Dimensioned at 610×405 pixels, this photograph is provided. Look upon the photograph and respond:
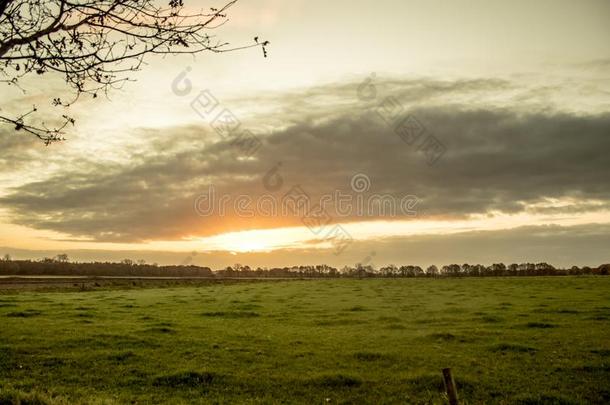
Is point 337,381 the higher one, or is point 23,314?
point 337,381

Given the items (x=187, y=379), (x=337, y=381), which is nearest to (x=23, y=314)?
(x=187, y=379)

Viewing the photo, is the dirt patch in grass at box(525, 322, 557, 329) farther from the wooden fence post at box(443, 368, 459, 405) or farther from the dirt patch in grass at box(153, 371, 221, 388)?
the wooden fence post at box(443, 368, 459, 405)

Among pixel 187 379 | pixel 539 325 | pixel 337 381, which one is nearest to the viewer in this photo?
pixel 337 381

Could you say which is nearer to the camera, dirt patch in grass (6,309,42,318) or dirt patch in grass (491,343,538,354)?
dirt patch in grass (491,343,538,354)

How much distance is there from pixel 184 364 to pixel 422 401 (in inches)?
375

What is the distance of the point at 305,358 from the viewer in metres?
19.0

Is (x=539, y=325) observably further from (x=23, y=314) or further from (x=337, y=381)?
(x=23, y=314)

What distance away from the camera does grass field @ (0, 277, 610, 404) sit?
47.1ft

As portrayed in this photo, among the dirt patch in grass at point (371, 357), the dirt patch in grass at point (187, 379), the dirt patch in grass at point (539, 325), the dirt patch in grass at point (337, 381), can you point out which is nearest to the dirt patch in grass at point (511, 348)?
the dirt patch in grass at point (371, 357)

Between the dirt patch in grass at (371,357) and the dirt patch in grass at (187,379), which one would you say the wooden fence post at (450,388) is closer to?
the dirt patch in grass at (187,379)

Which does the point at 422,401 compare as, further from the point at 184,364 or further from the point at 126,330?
the point at 126,330

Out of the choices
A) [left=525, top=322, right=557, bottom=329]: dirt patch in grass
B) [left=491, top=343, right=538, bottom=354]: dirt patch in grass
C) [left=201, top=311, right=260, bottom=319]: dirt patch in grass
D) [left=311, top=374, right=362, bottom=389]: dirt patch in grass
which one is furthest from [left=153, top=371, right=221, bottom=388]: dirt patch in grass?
[left=525, top=322, right=557, bottom=329]: dirt patch in grass

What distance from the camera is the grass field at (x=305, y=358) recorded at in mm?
14359

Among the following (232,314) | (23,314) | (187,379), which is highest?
(187,379)
